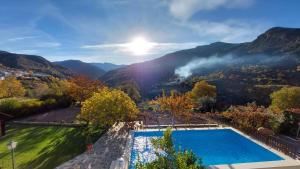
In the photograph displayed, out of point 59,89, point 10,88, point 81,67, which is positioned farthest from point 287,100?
point 81,67

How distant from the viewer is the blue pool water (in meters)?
14.5

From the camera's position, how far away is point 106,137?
17125 mm

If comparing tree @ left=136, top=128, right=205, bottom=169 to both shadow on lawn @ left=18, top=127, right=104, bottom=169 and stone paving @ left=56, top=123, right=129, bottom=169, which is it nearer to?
stone paving @ left=56, top=123, right=129, bottom=169

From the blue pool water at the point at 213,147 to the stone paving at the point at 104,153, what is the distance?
2.75ft

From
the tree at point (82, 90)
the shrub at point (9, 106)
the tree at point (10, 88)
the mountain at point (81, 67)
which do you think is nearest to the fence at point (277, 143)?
the tree at point (82, 90)

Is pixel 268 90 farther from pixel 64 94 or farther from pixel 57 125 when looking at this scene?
pixel 57 125

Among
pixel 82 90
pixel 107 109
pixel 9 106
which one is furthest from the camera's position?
pixel 82 90

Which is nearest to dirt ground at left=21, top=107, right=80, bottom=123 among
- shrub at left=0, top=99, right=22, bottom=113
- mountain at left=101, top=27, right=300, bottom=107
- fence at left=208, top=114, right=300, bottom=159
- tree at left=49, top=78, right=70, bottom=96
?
shrub at left=0, top=99, right=22, bottom=113

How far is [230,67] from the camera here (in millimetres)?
92875

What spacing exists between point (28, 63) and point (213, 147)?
388 feet

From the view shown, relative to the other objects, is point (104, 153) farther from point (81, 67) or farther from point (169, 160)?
point (81, 67)

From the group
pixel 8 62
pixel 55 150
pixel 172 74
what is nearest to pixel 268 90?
pixel 55 150

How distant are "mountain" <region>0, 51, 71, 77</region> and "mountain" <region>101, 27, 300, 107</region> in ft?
92.7

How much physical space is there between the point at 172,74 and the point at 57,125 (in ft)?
282
